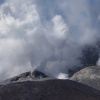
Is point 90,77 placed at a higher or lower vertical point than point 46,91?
higher

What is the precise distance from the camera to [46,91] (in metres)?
75.9

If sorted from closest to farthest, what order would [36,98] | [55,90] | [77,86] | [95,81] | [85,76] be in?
[36,98] < [55,90] < [77,86] < [95,81] < [85,76]

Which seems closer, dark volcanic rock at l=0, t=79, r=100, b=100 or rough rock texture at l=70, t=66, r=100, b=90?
dark volcanic rock at l=0, t=79, r=100, b=100

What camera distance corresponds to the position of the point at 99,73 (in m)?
172

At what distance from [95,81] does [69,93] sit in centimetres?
8121

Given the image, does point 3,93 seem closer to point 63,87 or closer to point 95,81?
point 63,87

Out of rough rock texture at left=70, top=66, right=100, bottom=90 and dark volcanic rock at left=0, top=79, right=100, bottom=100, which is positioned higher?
rough rock texture at left=70, top=66, right=100, bottom=90

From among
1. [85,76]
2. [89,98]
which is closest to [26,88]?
[89,98]

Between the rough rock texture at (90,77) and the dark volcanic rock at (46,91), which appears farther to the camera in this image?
the rough rock texture at (90,77)

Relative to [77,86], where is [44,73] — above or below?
above

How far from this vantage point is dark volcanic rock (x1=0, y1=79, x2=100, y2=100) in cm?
7325

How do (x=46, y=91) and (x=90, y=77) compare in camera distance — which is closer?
(x=46, y=91)

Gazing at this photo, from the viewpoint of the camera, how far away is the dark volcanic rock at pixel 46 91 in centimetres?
7325

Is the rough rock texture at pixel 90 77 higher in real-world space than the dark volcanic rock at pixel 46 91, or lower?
higher
